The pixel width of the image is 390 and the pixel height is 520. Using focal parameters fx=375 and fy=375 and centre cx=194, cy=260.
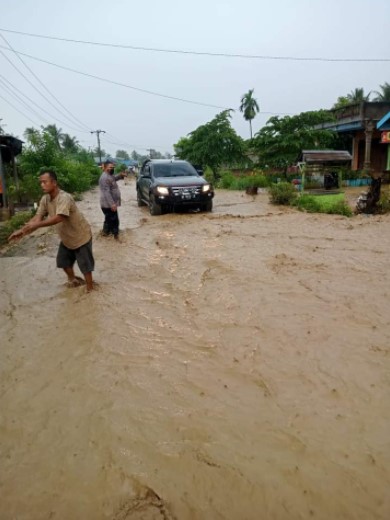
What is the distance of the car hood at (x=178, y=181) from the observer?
34.9ft

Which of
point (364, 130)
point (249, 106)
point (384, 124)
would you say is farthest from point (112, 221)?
point (249, 106)

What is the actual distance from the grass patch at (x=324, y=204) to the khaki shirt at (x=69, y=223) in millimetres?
8230

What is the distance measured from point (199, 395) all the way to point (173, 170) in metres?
9.57

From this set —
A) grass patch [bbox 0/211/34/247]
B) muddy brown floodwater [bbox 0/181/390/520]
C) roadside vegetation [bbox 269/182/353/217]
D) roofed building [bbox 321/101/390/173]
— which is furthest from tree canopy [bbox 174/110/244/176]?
muddy brown floodwater [bbox 0/181/390/520]

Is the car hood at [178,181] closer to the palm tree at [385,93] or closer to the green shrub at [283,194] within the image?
the green shrub at [283,194]

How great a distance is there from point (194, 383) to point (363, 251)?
5.05m

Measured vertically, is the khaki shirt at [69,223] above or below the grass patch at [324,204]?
above

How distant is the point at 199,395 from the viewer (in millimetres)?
2898

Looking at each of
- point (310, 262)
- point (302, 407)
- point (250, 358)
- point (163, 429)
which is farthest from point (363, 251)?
point (163, 429)

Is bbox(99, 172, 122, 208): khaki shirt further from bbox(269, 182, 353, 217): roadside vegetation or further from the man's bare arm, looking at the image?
bbox(269, 182, 353, 217): roadside vegetation

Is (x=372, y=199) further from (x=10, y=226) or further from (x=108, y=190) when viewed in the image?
(x=10, y=226)

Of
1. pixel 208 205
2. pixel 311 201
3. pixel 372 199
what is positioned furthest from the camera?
pixel 311 201

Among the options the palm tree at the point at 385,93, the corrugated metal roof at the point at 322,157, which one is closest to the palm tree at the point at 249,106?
the palm tree at the point at 385,93

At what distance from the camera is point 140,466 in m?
2.25
